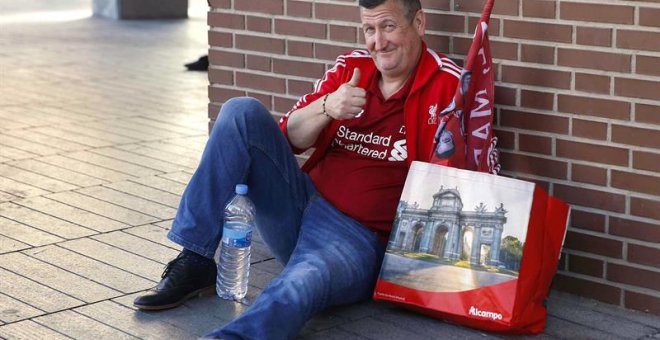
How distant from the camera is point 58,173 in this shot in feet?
19.0

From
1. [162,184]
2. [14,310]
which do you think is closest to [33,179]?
[162,184]

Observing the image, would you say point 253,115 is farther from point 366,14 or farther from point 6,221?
point 6,221

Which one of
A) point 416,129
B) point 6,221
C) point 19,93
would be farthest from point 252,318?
point 19,93

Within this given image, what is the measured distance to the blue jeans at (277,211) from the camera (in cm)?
375

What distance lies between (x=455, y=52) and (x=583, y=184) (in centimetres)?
69

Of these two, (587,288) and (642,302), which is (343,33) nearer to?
(587,288)

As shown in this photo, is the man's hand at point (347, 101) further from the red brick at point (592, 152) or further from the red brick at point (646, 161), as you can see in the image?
the red brick at point (646, 161)

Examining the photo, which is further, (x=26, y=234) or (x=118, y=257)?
(x=26, y=234)

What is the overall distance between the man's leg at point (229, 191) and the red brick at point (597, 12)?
107 centimetres

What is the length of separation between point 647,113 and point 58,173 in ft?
10.2

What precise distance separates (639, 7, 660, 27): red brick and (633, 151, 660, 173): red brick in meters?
0.43

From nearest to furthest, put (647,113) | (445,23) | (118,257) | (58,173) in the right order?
(647,113) < (445,23) < (118,257) < (58,173)

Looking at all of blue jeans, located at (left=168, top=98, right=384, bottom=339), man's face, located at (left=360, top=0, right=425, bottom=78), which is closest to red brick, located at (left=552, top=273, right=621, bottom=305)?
blue jeans, located at (left=168, top=98, right=384, bottom=339)

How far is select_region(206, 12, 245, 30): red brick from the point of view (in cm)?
502
